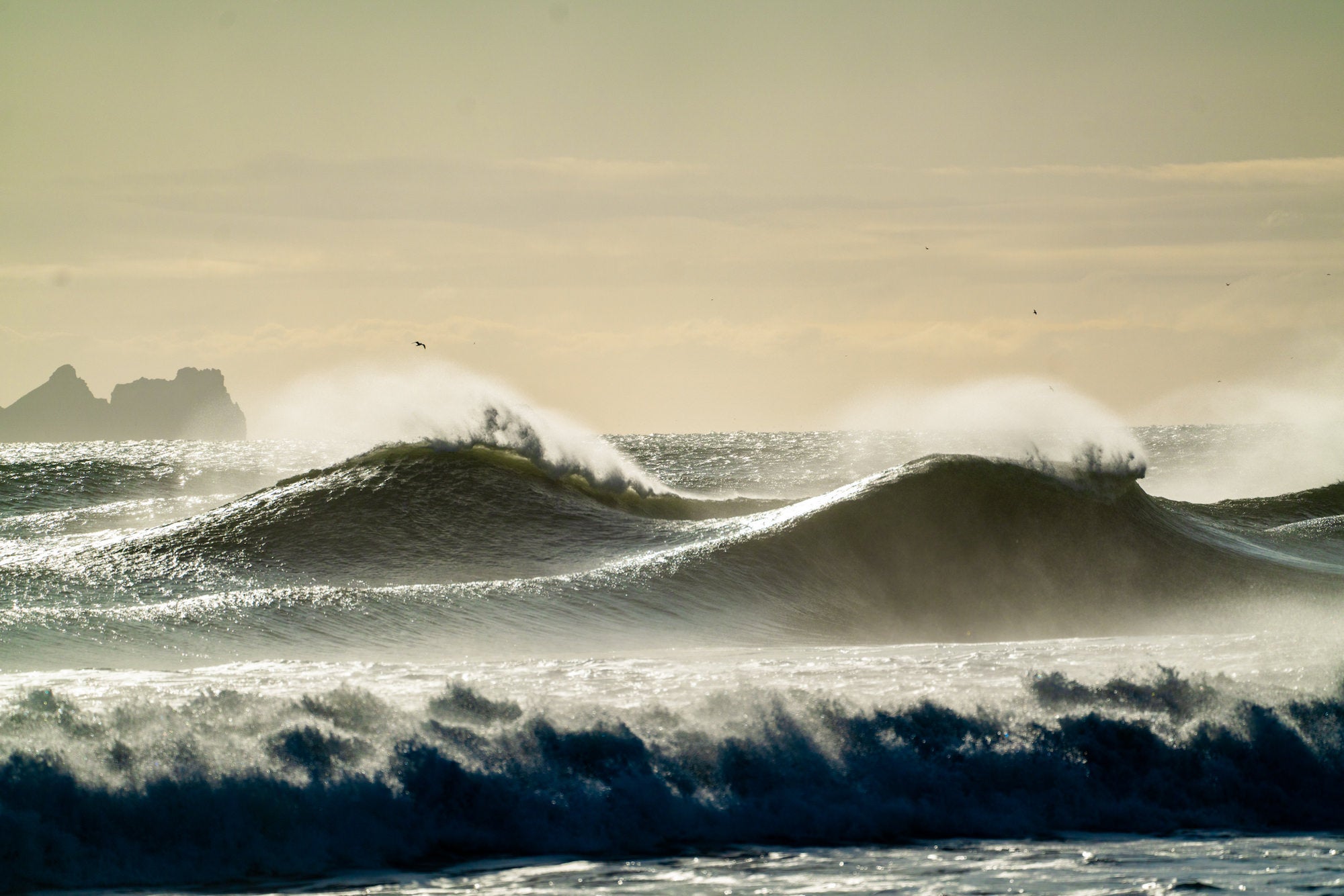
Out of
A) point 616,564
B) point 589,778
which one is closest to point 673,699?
point 589,778

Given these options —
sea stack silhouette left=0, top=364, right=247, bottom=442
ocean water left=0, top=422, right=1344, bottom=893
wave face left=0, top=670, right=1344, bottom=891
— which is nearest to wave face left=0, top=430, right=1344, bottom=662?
ocean water left=0, top=422, right=1344, bottom=893

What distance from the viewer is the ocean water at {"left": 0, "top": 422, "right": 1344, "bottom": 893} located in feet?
17.3

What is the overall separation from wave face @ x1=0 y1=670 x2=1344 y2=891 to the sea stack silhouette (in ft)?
412

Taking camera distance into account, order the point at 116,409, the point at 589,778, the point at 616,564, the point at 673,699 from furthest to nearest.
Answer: the point at 116,409
the point at 616,564
the point at 673,699
the point at 589,778

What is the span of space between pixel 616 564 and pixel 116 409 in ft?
429

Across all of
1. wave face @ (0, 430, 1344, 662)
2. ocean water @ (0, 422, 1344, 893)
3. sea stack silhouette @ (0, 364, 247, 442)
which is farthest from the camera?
sea stack silhouette @ (0, 364, 247, 442)

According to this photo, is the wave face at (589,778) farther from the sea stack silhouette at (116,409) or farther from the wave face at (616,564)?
the sea stack silhouette at (116,409)

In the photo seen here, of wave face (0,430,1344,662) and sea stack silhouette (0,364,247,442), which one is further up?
sea stack silhouette (0,364,247,442)

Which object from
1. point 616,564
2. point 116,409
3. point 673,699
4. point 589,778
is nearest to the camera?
point 589,778

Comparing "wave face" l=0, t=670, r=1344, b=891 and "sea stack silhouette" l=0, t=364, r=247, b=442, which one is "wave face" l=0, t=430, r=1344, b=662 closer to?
"wave face" l=0, t=670, r=1344, b=891

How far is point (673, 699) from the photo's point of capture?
23.1 ft

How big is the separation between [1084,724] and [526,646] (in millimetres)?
4934

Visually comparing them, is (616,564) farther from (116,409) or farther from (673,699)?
(116,409)

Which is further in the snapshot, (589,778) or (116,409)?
(116,409)
